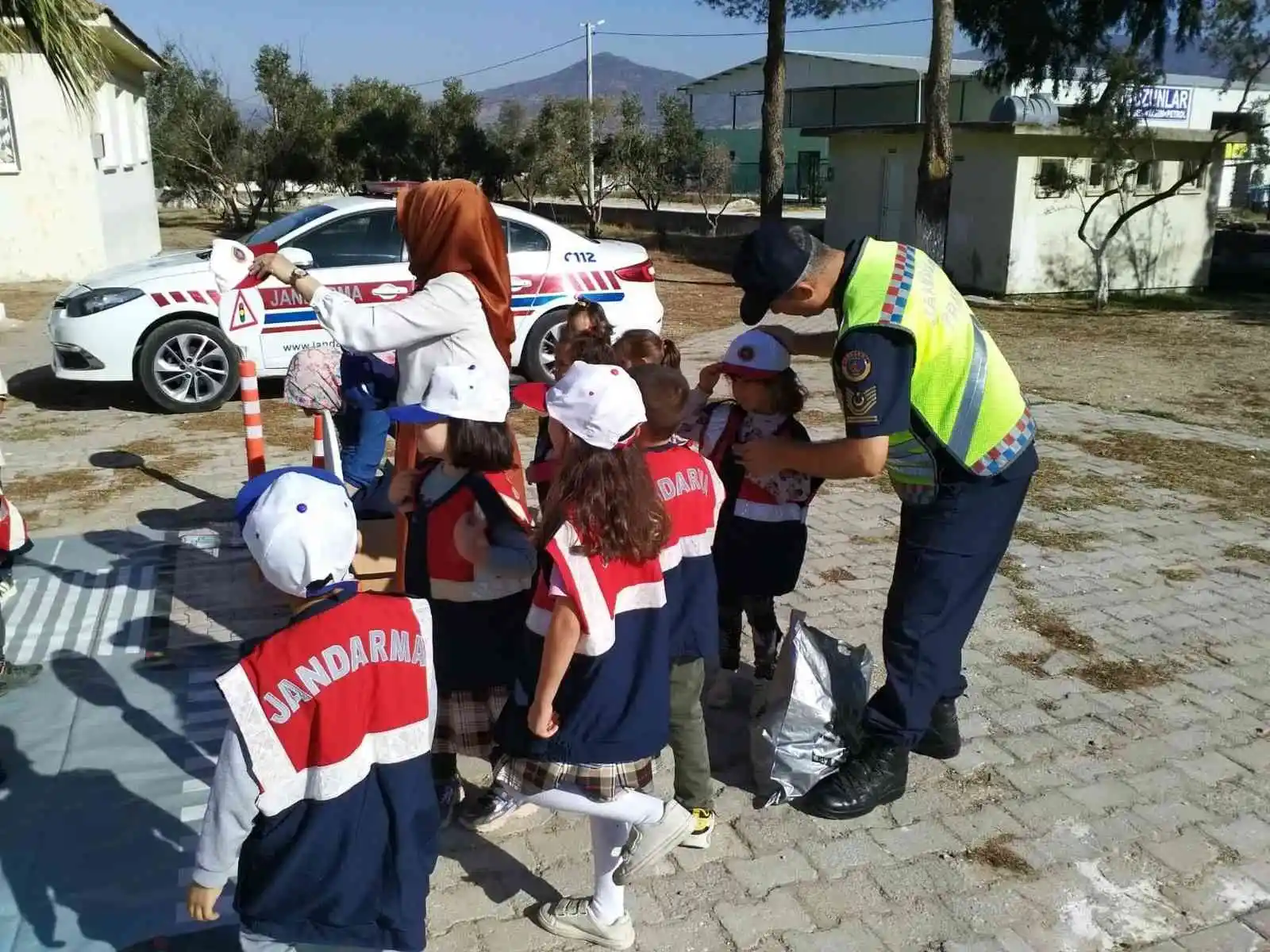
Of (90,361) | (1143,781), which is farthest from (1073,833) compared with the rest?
(90,361)

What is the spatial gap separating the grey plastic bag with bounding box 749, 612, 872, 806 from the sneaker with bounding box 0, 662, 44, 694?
2734 millimetres

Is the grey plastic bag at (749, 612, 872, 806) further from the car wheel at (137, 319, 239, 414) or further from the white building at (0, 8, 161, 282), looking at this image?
the white building at (0, 8, 161, 282)

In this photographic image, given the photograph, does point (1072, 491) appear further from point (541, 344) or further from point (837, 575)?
point (541, 344)

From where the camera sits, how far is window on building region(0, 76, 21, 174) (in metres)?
16.1

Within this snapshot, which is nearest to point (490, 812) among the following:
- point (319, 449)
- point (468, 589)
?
point (468, 589)

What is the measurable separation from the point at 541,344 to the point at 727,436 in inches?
242

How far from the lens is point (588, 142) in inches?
1131

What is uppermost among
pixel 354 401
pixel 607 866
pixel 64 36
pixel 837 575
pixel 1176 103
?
pixel 1176 103

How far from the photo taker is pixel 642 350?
404 cm

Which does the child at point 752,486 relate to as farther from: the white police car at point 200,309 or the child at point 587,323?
the white police car at point 200,309

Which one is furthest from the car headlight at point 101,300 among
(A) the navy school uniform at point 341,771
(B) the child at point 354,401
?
(A) the navy school uniform at point 341,771

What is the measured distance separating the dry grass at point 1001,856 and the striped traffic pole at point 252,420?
11.2ft

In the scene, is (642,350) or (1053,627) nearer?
(642,350)

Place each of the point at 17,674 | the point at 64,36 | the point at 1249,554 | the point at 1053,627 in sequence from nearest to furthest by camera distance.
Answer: the point at 17,674
the point at 1053,627
the point at 1249,554
the point at 64,36
